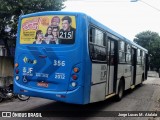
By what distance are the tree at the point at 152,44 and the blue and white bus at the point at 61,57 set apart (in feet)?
126

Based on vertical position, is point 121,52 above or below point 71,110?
above

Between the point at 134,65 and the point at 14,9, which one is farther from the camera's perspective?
the point at 134,65

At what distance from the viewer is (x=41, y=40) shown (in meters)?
7.80

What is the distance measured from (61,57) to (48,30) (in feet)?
3.06

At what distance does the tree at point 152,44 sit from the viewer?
149 ft

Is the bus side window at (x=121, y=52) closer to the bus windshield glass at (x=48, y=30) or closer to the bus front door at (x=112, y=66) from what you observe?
the bus front door at (x=112, y=66)

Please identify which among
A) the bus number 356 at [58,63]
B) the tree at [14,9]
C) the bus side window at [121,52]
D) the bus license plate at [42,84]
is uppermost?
the tree at [14,9]

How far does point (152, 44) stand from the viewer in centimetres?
4631

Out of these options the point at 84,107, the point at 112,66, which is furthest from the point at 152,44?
the point at 84,107

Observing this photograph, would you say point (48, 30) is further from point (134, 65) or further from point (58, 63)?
point (134, 65)

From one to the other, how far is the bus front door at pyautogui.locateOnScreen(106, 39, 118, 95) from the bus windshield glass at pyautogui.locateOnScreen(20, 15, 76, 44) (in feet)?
8.25

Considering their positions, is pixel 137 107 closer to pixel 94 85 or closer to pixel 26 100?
pixel 94 85

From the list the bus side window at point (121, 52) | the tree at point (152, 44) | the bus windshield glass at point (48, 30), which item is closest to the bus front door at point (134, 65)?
the bus side window at point (121, 52)

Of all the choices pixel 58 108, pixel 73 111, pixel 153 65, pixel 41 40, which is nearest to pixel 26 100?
pixel 58 108
